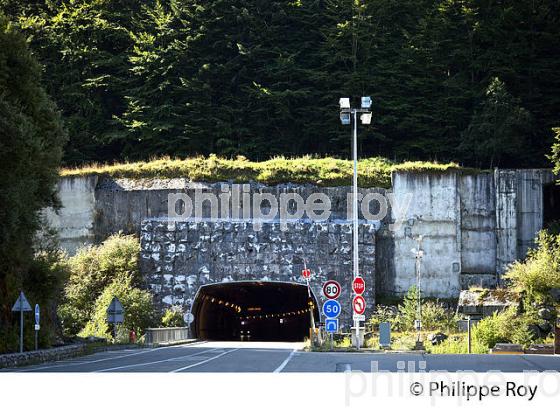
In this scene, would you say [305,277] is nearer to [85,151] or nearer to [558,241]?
[558,241]

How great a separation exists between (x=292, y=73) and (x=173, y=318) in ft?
81.6

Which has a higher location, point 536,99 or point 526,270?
point 536,99

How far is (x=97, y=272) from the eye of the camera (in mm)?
52938

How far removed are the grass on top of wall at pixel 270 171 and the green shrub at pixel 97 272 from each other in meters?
5.38

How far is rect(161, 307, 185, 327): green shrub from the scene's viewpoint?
52031 mm

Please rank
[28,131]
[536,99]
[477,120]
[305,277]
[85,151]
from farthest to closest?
[85,151], [536,99], [477,120], [305,277], [28,131]

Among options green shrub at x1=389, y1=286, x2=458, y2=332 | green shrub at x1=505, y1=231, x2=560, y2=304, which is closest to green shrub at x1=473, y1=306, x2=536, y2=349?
green shrub at x1=505, y1=231, x2=560, y2=304

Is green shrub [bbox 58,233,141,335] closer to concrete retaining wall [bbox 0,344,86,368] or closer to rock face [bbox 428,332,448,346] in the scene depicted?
concrete retaining wall [bbox 0,344,86,368]

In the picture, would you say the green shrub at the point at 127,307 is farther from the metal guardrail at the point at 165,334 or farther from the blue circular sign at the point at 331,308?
the blue circular sign at the point at 331,308

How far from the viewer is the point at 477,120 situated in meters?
61.6

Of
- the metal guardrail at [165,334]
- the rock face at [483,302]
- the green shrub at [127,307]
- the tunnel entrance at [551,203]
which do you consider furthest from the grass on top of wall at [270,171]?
the metal guardrail at [165,334]

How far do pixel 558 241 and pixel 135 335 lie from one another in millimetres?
21912

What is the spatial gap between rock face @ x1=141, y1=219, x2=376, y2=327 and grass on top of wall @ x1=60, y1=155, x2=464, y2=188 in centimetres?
371
